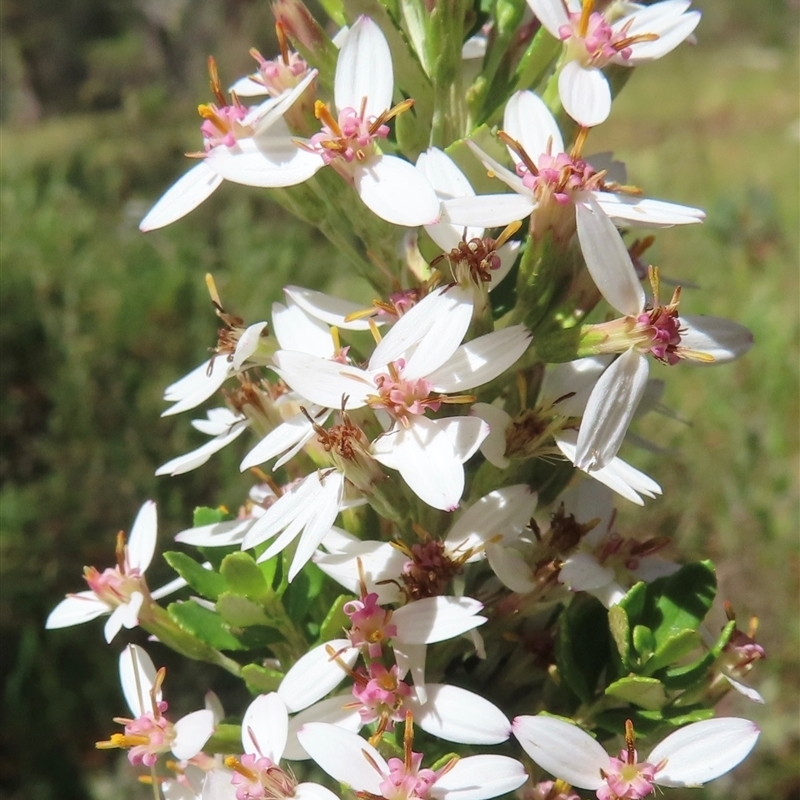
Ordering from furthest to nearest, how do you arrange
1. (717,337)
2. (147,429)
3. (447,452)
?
(147,429)
(717,337)
(447,452)

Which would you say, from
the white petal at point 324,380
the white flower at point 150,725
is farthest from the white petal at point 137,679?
the white petal at point 324,380

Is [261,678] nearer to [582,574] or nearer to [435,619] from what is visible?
[435,619]

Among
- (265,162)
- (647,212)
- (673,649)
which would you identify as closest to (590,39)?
(647,212)

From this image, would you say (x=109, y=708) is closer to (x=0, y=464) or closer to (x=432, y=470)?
(x=0, y=464)

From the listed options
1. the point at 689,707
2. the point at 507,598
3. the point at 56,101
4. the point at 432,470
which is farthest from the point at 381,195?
the point at 56,101

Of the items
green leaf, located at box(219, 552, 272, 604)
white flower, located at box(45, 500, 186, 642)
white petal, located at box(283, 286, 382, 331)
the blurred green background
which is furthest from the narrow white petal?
the blurred green background

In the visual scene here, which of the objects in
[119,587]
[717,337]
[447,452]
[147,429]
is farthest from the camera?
[147,429]

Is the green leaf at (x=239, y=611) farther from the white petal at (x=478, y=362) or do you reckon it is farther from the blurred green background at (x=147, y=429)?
the blurred green background at (x=147, y=429)

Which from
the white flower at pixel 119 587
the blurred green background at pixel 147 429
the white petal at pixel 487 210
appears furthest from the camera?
the blurred green background at pixel 147 429
